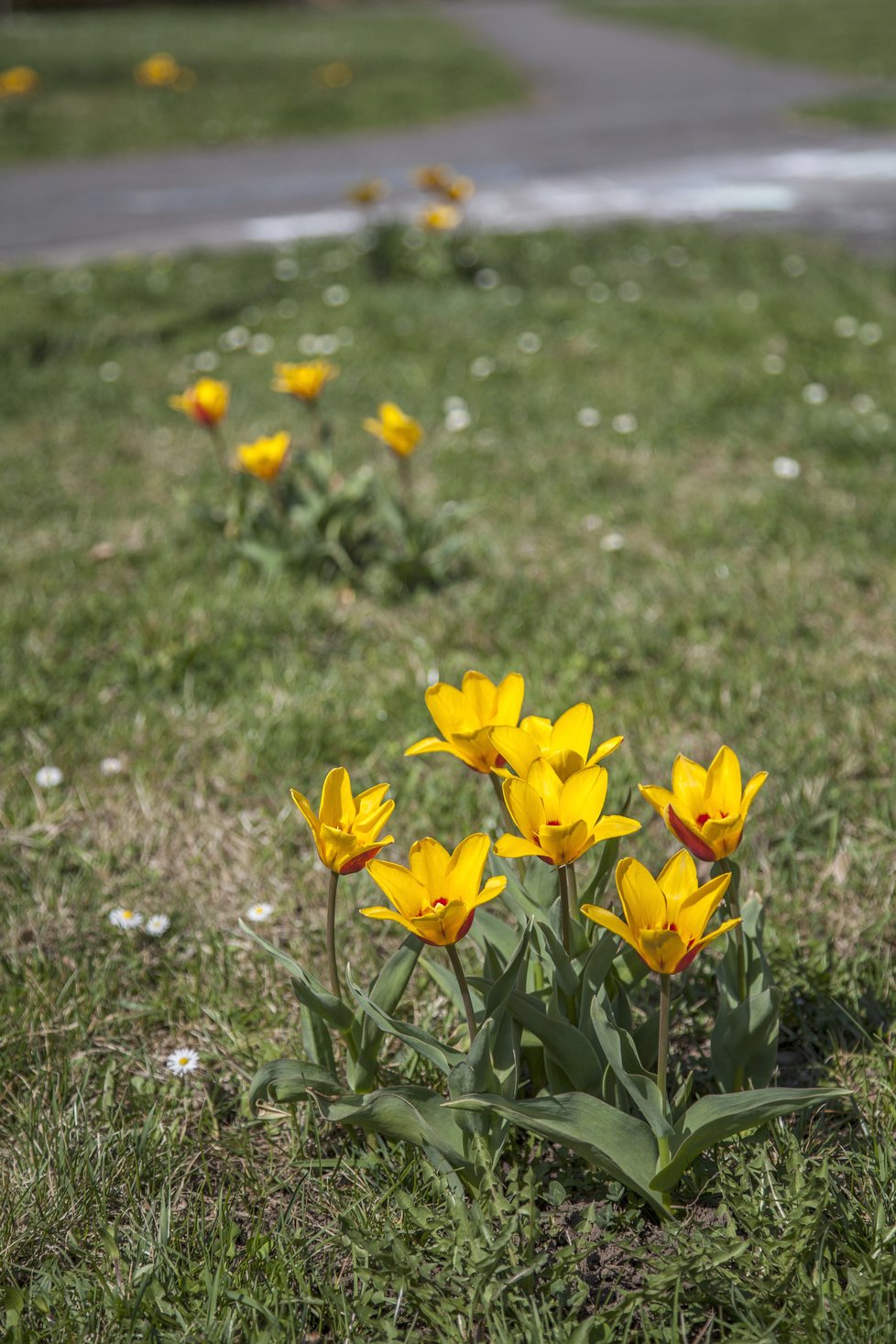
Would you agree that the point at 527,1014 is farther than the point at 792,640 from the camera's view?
No

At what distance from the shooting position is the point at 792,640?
9.37 feet

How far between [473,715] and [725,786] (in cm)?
35

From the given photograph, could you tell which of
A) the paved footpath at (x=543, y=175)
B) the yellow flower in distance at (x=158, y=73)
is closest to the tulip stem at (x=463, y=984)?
the paved footpath at (x=543, y=175)

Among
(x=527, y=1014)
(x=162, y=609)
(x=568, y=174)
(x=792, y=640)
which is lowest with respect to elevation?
(x=568, y=174)

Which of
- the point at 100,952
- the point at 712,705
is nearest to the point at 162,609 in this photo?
the point at 100,952

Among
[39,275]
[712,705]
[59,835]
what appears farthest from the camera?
[39,275]

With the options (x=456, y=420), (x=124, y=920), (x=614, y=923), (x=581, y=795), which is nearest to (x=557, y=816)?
(x=581, y=795)

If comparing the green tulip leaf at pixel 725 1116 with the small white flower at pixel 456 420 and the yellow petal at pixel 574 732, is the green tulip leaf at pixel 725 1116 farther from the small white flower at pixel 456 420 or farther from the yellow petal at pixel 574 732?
the small white flower at pixel 456 420

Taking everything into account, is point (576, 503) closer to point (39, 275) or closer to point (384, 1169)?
point (384, 1169)

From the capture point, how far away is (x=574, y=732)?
4.74ft

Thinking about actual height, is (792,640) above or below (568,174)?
above

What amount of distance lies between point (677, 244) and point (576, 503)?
3.78 metres

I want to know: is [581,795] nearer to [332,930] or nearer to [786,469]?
[332,930]

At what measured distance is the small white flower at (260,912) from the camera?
200 centimetres
